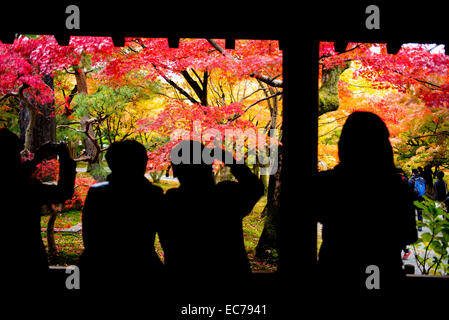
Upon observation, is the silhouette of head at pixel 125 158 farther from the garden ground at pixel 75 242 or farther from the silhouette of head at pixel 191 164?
the garden ground at pixel 75 242

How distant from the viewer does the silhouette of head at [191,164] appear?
5.76ft

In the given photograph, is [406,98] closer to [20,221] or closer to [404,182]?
[404,182]

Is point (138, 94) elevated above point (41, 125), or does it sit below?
above

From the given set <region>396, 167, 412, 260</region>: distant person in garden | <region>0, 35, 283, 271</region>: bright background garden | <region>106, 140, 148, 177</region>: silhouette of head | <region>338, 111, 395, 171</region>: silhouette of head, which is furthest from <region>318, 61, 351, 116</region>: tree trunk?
<region>106, 140, 148, 177</region>: silhouette of head

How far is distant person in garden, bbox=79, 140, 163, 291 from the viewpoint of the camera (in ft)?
5.89

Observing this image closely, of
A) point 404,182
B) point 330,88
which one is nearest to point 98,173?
point 330,88

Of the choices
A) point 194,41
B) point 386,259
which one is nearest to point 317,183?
point 386,259

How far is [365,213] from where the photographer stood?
5.86 ft

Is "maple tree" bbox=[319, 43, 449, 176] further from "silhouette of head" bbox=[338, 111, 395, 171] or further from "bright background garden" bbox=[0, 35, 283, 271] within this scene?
"silhouette of head" bbox=[338, 111, 395, 171]

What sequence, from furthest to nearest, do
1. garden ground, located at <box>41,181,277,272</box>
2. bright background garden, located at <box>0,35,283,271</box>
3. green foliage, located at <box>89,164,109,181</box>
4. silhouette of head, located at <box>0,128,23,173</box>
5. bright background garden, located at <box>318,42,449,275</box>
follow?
green foliage, located at <box>89,164,109,181</box> → garden ground, located at <box>41,181,277,272</box> → bright background garden, located at <box>0,35,283,271</box> → bright background garden, located at <box>318,42,449,275</box> → silhouette of head, located at <box>0,128,23,173</box>

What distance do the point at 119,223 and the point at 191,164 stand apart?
0.55 meters

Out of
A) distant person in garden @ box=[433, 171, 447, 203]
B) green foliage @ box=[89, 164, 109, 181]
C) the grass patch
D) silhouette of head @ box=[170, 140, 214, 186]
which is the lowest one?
the grass patch

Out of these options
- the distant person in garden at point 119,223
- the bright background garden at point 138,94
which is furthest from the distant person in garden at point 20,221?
the bright background garden at point 138,94
